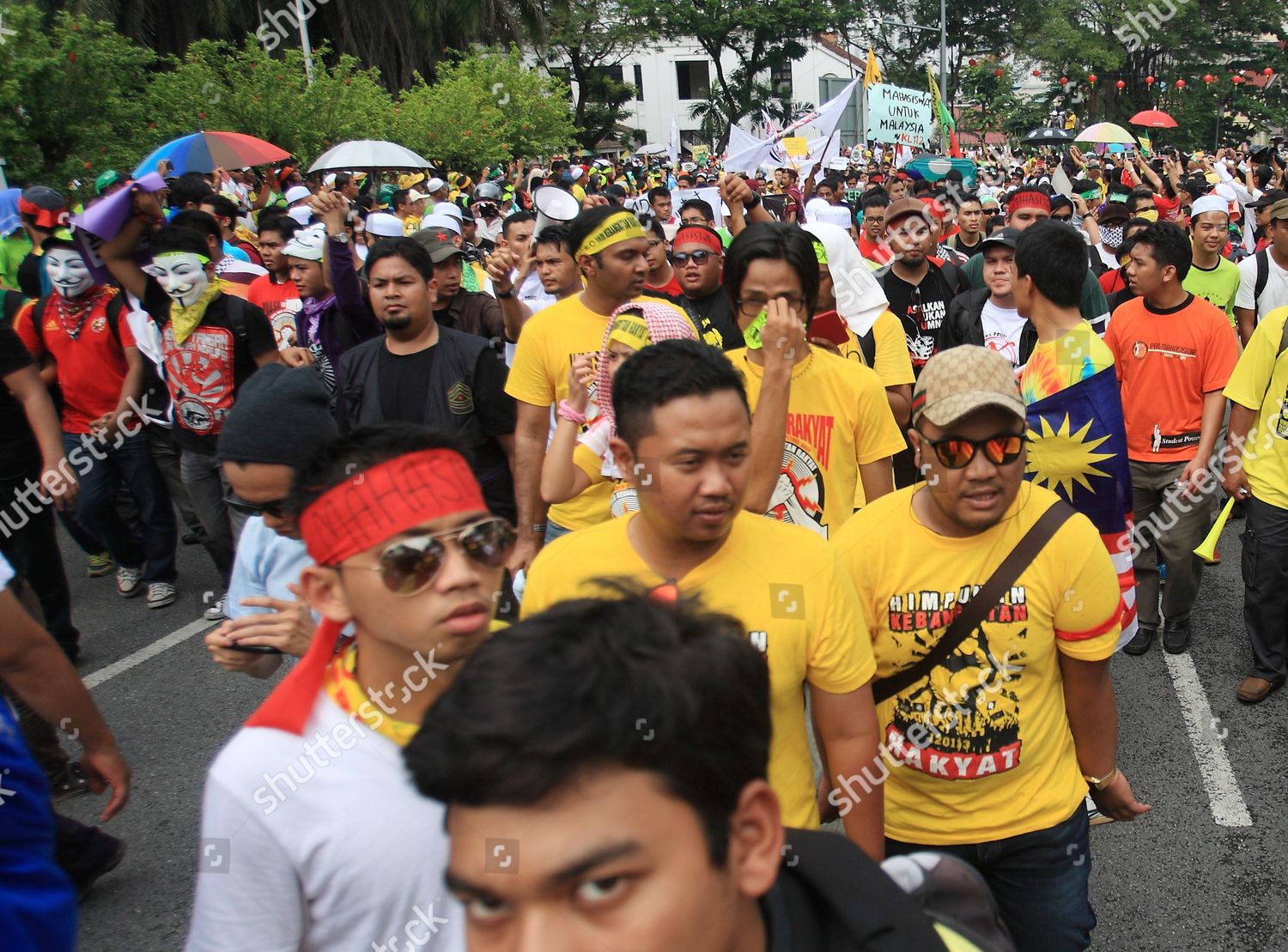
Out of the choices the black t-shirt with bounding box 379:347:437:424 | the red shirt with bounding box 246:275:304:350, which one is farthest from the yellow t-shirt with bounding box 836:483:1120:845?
the red shirt with bounding box 246:275:304:350

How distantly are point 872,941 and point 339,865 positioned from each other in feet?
2.75

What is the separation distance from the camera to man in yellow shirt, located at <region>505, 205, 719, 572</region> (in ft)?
13.3

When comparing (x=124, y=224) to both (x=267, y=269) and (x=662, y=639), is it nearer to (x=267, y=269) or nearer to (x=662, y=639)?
(x=267, y=269)

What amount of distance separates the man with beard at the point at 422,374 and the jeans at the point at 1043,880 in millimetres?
2325

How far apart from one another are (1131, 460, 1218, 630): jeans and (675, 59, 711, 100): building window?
67.5m

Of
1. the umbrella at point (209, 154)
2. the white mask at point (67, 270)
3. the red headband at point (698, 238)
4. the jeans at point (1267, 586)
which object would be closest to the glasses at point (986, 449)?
the jeans at point (1267, 586)

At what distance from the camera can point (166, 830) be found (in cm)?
403

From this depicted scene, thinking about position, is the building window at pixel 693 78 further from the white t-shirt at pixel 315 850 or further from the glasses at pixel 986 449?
the white t-shirt at pixel 315 850

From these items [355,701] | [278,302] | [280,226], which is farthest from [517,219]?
[355,701]

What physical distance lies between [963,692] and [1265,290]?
202 inches

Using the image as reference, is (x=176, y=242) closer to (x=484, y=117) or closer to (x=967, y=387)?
(x=967, y=387)

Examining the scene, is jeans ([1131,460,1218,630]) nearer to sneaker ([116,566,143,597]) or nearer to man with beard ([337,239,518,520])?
man with beard ([337,239,518,520])

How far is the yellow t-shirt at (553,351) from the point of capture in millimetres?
4039

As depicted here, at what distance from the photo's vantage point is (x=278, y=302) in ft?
22.8
